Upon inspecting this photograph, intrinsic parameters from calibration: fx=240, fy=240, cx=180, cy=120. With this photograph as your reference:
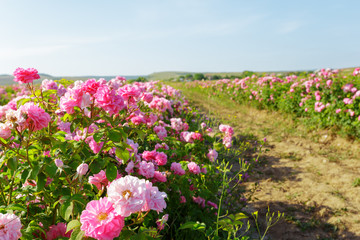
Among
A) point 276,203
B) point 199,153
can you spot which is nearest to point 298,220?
point 276,203

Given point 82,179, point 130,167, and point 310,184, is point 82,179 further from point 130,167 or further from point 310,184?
point 310,184

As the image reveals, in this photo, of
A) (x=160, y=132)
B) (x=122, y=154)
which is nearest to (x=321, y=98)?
(x=160, y=132)

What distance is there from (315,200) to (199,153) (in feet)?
6.10

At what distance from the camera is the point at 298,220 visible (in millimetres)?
3086

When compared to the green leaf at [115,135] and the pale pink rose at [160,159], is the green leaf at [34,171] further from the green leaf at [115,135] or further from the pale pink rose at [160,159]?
the pale pink rose at [160,159]

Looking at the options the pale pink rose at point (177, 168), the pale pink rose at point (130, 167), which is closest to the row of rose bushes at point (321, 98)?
the pale pink rose at point (177, 168)

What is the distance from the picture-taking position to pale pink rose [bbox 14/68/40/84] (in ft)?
5.30

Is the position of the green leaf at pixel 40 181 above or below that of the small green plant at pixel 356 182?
above

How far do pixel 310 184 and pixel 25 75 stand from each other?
4.07m

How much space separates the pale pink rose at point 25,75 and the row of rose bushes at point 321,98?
17.8ft

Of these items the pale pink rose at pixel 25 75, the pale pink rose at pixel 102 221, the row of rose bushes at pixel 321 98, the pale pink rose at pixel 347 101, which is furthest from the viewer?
the row of rose bushes at pixel 321 98

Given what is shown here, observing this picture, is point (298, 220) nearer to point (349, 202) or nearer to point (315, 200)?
point (315, 200)

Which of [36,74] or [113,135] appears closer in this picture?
[113,135]

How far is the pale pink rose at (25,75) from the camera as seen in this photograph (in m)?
1.62
